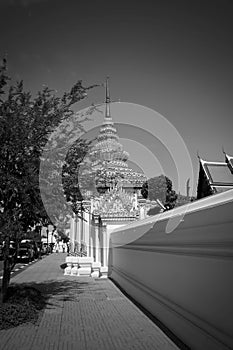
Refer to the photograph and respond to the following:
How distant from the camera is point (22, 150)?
8.27 meters

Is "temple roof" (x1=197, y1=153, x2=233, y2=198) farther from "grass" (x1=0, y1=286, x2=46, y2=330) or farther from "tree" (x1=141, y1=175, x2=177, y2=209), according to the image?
"grass" (x1=0, y1=286, x2=46, y2=330)

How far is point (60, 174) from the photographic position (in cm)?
867

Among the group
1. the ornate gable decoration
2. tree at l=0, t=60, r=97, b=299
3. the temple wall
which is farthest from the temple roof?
tree at l=0, t=60, r=97, b=299

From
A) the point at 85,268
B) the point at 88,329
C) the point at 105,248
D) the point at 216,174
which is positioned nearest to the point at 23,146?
the point at 88,329

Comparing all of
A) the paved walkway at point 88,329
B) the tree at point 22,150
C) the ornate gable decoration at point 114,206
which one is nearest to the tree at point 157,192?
the ornate gable decoration at point 114,206

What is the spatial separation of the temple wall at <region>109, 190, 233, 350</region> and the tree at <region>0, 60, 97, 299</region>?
276cm

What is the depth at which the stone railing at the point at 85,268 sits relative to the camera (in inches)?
685

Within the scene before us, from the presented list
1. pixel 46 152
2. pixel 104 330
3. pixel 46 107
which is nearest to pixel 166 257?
pixel 104 330

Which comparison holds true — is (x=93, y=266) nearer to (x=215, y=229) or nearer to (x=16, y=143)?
(x=16, y=143)

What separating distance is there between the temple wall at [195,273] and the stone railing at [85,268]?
866cm

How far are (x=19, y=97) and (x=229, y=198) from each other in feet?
18.8

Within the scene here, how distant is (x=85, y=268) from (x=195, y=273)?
1280cm

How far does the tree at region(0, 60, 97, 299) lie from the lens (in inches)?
316

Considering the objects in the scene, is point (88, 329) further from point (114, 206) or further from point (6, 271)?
point (114, 206)
